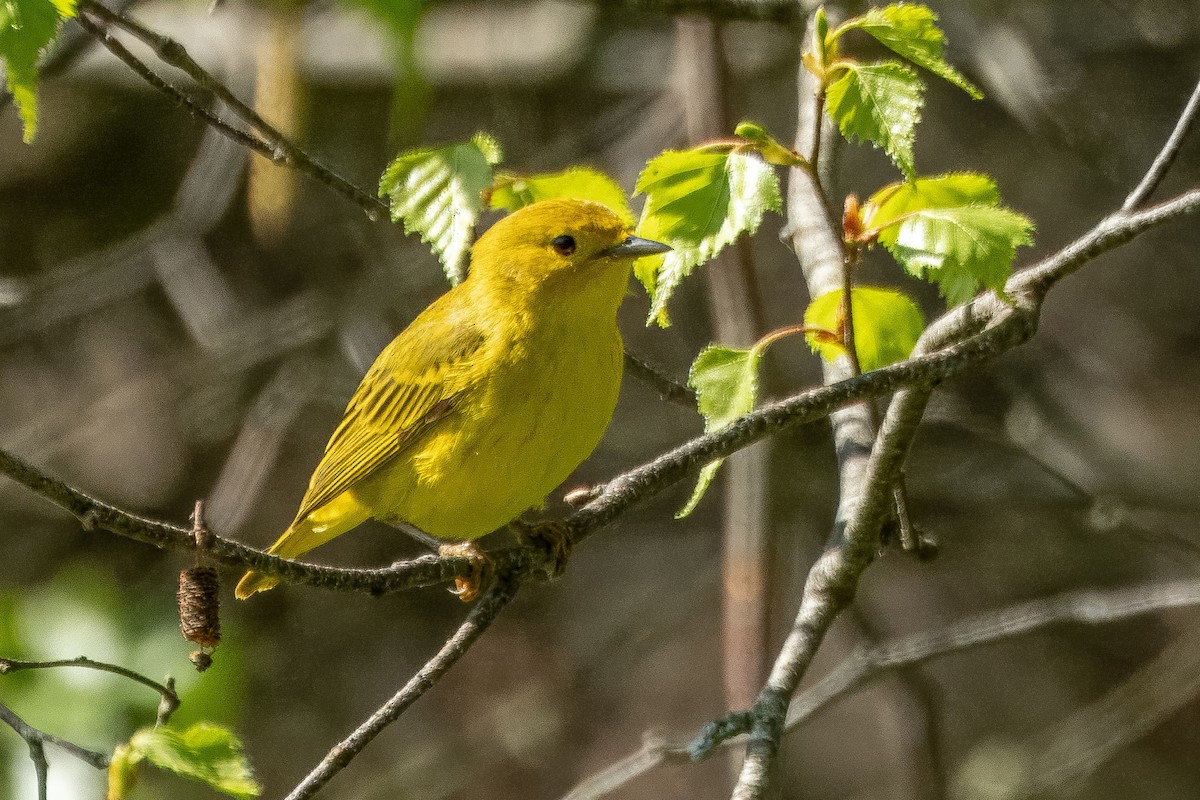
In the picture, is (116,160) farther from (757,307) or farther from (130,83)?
(757,307)

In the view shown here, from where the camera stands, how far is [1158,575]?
6.07 metres

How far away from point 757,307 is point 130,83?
12.5 feet

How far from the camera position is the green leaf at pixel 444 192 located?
2672 millimetres

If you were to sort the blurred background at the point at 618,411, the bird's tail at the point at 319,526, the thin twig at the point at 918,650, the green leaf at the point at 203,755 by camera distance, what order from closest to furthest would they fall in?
the green leaf at the point at 203,755
the bird's tail at the point at 319,526
the thin twig at the point at 918,650
the blurred background at the point at 618,411

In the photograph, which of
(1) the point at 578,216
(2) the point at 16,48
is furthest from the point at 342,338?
(2) the point at 16,48

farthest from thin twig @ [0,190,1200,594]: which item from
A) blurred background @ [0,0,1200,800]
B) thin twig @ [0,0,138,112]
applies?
thin twig @ [0,0,138,112]

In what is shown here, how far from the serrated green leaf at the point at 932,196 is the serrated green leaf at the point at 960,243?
0.30 ft

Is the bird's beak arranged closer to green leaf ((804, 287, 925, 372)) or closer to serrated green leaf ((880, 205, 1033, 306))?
green leaf ((804, 287, 925, 372))

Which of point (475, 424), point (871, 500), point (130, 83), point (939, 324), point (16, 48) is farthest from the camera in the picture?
point (130, 83)

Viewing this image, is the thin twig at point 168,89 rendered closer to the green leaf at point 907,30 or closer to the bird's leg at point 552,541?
the bird's leg at point 552,541

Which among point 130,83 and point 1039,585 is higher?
point 130,83

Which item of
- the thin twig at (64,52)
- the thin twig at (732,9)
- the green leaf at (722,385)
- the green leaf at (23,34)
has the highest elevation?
the thin twig at (64,52)

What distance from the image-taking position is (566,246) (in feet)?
11.6

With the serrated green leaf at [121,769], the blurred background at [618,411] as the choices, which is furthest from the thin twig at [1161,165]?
the blurred background at [618,411]
